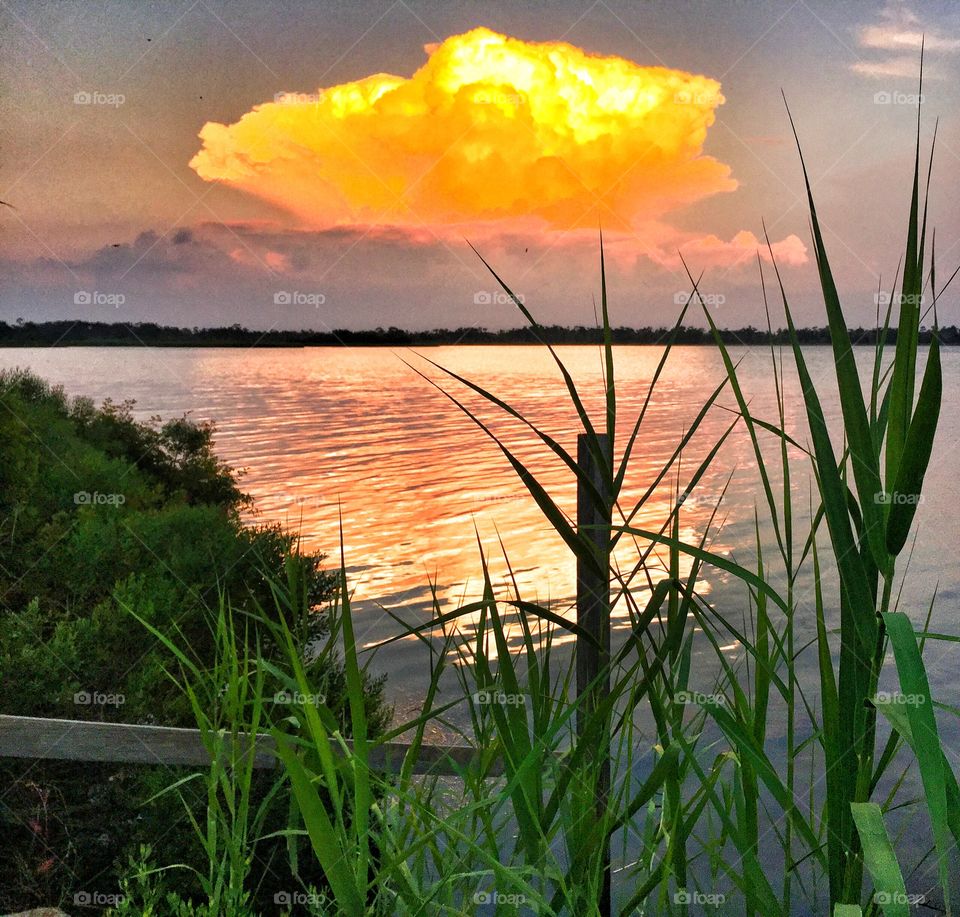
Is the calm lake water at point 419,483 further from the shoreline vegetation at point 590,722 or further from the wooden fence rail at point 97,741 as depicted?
the shoreline vegetation at point 590,722

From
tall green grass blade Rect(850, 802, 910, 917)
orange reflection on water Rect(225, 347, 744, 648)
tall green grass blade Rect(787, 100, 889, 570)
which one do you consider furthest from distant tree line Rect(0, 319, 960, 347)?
Result: tall green grass blade Rect(850, 802, 910, 917)

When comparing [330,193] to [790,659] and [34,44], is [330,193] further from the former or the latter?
[790,659]

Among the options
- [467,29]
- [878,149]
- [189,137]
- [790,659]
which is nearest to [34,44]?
[189,137]

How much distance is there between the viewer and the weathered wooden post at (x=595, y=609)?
1445mm

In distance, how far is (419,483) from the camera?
9.33m

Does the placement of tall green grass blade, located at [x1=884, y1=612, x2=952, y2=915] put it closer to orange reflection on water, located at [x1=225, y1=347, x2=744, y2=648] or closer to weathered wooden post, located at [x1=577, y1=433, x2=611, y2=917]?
weathered wooden post, located at [x1=577, y1=433, x2=611, y2=917]

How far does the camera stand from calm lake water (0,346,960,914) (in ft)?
21.7

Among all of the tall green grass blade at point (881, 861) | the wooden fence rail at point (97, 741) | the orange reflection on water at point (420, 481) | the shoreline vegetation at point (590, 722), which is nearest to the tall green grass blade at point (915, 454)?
the shoreline vegetation at point (590, 722)

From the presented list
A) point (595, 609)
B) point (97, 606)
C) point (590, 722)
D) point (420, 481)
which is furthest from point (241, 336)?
point (590, 722)

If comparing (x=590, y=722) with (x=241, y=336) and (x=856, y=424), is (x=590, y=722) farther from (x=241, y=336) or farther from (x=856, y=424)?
(x=241, y=336)

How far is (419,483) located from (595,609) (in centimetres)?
770

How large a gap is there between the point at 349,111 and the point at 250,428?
4.62 meters

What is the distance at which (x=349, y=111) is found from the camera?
38.5 feet

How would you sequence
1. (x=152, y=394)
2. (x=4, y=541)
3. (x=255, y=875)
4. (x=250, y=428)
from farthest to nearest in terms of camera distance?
(x=250, y=428)
(x=152, y=394)
(x=4, y=541)
(x=255, y=875)
